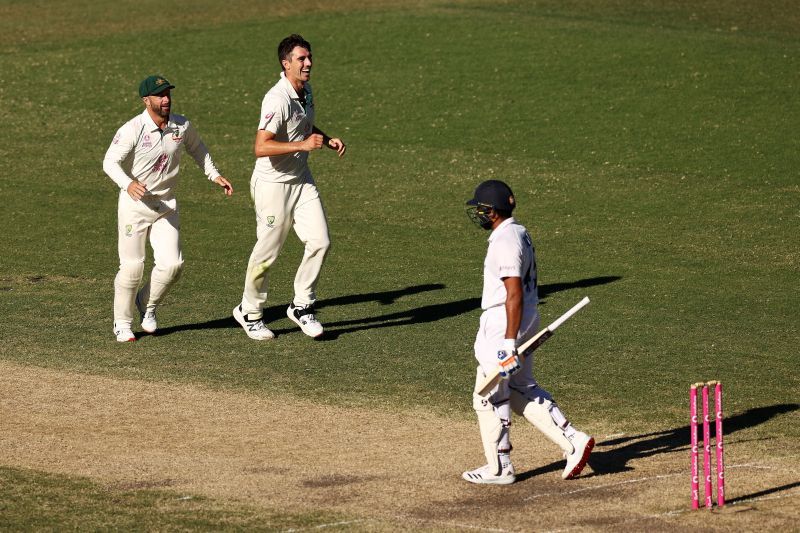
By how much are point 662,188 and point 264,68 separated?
11467mm

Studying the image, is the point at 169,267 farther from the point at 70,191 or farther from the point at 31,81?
the point at 31,81

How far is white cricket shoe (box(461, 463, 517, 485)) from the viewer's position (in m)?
9.05

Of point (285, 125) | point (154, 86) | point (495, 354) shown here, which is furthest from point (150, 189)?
point (495, 354)

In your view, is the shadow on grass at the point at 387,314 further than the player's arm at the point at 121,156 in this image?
Yes

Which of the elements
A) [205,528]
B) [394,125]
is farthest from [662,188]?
[205,528]

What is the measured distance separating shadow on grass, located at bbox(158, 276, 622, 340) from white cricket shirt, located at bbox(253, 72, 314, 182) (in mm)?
1805

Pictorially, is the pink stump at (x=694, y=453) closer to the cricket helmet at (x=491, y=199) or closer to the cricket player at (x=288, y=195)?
the cricket helmet at (x=491, y=199)

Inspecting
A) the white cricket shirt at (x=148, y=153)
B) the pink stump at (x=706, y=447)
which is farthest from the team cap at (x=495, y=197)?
the white cricket shirt at (x=148, y=153)

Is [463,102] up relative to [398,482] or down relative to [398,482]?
up

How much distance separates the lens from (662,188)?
2170 cm

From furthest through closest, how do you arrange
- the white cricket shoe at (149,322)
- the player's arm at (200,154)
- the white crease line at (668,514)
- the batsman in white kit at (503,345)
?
the white cricket shoe at (149,322) < the player's arm at (200,154) < the batsman in white kit at (503,345) < the white crease line at (668,514)

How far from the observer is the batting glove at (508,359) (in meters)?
8.77

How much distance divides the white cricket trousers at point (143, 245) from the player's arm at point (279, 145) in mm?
1180

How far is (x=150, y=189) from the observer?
13242mm
